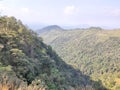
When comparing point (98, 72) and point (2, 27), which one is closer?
point (2, 27)

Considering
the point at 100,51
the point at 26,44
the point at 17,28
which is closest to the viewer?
the point at 26,44

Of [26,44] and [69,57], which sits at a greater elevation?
[26,44]

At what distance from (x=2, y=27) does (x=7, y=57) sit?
12582 mm

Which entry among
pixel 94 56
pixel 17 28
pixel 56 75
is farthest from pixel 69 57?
pixel 56 75

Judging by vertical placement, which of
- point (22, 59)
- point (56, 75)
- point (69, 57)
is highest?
point (22, 59)

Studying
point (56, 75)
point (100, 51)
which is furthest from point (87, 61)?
point (56, 75)

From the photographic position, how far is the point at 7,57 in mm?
25156

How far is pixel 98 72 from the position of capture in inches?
4742

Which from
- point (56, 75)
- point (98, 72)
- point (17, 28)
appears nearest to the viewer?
point (56, 75)

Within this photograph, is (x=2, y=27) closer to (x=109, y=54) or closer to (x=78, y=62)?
(x=78, y=62)

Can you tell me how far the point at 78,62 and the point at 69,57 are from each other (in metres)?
19.0

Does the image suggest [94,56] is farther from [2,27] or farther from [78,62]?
[2,27]

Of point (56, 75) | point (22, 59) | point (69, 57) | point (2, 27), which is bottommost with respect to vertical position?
point (69, 57)

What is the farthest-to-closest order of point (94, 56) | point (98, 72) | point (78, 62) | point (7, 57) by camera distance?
point (94, 56) → point (78, 62) → point (98, 72) → point (7, 57)
